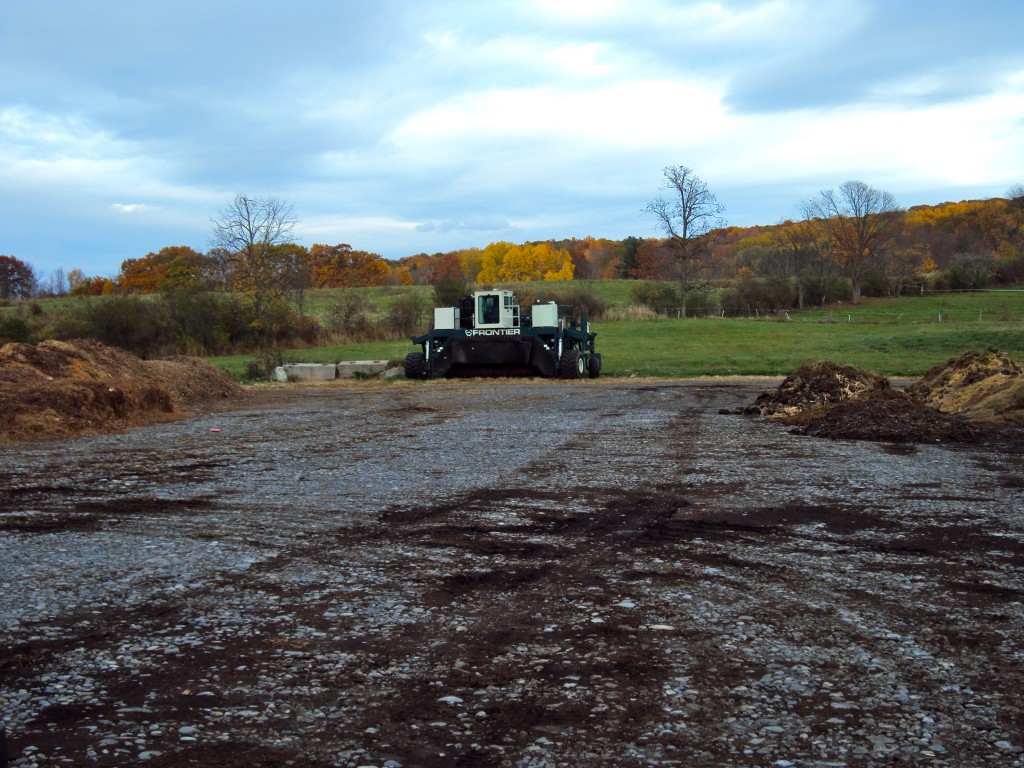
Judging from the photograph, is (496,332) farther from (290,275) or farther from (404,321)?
(290,275)

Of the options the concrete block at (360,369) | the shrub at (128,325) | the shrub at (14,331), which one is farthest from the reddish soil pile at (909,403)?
the shrub at (14,331)

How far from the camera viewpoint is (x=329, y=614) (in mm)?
5176

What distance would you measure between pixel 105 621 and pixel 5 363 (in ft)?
53.8

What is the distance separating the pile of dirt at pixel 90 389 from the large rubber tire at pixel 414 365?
6.42 metres

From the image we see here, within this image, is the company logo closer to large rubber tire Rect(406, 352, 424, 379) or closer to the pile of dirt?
large rubber tire Rect(406, 352, 424, 379)

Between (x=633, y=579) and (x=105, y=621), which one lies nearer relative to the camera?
(x=105, y=621)

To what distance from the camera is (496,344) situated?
30500mm

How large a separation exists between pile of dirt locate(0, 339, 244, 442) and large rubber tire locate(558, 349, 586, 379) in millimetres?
10263

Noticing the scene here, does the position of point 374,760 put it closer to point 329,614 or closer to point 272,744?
point 272,744

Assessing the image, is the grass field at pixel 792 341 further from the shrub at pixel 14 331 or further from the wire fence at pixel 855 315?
the shrub at pixel 14 331

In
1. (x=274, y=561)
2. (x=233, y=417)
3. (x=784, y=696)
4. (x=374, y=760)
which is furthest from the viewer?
(x=233, y=417)

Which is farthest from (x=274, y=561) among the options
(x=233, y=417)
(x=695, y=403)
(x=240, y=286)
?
(x=240, y=286)

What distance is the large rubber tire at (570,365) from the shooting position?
30.0 metres

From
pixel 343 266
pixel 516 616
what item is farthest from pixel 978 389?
pixel 343 266
